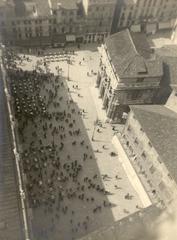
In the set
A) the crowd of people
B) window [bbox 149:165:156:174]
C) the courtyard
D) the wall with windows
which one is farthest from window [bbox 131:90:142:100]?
window [bbox 149:165:156:174]

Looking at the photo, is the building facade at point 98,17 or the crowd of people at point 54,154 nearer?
the crowd of people at point 54,154

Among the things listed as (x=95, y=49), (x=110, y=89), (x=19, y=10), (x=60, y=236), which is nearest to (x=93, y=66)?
(x=95, y=49)

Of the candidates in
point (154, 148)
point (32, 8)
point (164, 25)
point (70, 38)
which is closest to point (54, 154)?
point (154, 148)

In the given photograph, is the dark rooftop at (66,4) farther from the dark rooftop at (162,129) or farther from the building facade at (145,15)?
the dark rooftop at (162,129)

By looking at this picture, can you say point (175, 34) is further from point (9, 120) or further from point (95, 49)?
point (9, 120)

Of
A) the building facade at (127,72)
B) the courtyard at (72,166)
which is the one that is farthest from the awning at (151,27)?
the courtyard at (72,166)

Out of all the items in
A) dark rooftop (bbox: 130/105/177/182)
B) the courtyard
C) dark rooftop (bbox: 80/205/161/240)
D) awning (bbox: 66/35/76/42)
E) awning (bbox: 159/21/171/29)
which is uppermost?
awning (bbox: 159/21/171/29)

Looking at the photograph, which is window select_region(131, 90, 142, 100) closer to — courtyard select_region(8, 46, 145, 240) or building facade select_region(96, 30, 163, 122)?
building facade select_region(96, 30, 163, 122)

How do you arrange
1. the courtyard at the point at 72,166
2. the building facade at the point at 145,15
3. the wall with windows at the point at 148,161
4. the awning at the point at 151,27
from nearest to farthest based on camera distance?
the wall with windows at the point at 148,161, the courtyard at the point at 72,166, the building facade at the point at 145,15, the awning at the point at 151,27
